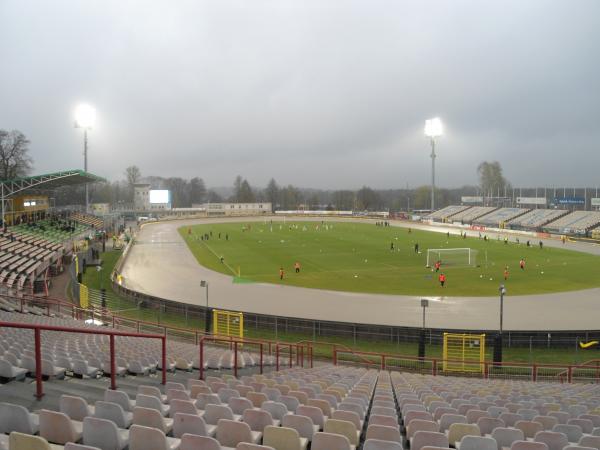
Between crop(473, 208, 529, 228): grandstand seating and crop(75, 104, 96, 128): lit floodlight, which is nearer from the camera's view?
crop(75, 104, 96, 128): lit floodlight

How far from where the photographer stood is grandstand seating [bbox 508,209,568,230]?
86875 mm

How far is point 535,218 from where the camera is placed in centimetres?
9100

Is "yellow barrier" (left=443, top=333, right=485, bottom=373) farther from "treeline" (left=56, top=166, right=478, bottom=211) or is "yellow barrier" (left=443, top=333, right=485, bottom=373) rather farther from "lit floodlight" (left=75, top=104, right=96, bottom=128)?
"treeline" (left=56, top=166, right=478, bottom=211)

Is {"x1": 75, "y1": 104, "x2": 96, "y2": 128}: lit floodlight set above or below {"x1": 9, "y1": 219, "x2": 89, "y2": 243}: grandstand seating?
above

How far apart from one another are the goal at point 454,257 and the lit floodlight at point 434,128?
42303mm

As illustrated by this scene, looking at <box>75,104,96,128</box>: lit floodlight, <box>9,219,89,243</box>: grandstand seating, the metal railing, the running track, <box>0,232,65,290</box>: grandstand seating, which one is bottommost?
the metal railing

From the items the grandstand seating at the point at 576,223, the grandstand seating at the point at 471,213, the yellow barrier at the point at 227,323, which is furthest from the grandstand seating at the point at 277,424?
the grandstand seating at the point at 471,213

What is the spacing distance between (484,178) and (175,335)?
5665 inches

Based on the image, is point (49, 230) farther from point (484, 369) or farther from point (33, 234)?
point (484, 369)

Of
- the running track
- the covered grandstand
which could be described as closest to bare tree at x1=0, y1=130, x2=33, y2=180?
the covered grandstand

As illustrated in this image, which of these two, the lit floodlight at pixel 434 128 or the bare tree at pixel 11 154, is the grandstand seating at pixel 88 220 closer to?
the bare tree at pixel 11 154

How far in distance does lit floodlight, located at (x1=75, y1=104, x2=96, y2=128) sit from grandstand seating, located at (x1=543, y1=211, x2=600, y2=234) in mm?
67713

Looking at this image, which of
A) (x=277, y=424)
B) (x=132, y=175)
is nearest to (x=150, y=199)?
(x=132, y=175)

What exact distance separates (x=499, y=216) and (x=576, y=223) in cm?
1904
